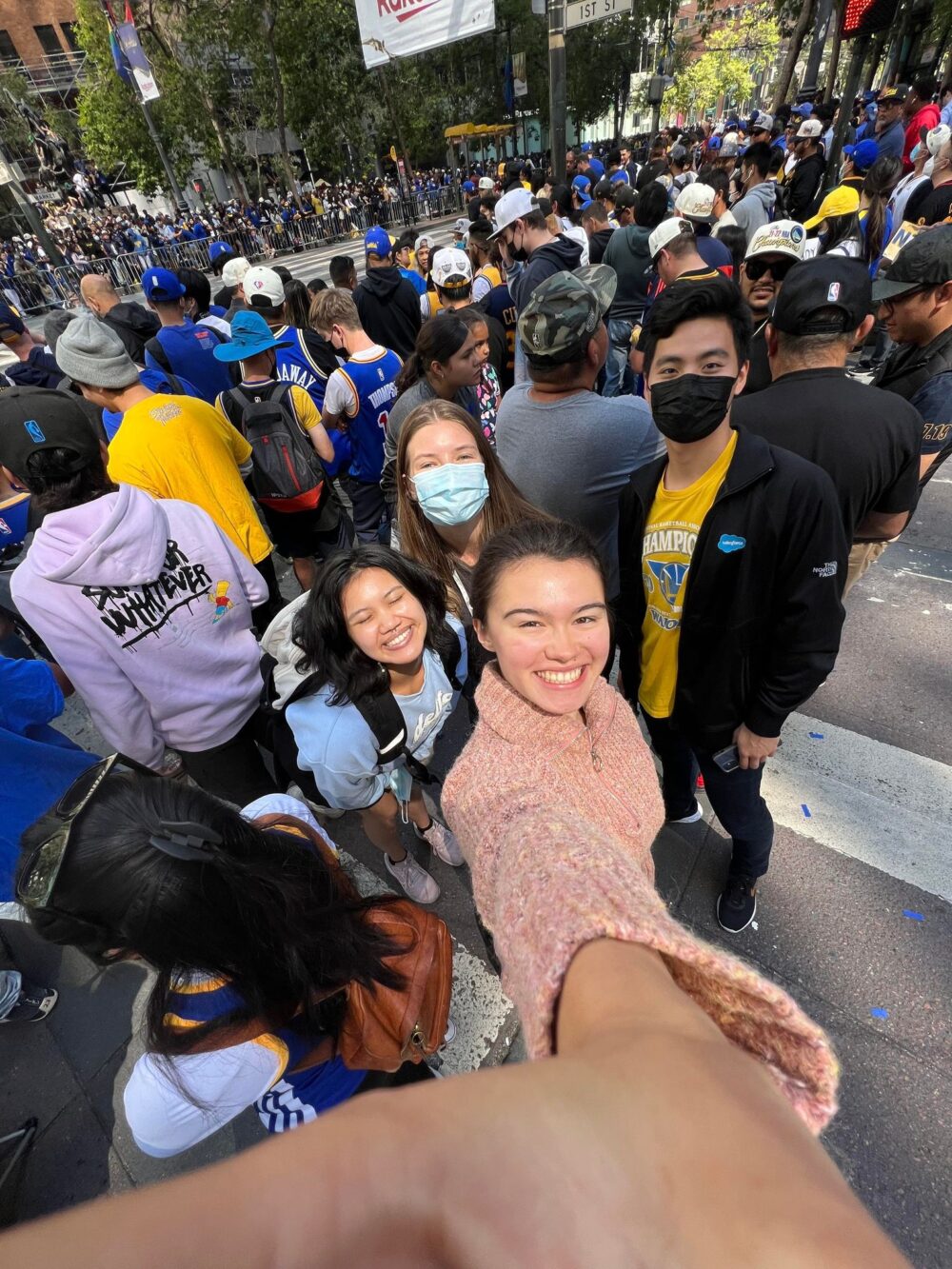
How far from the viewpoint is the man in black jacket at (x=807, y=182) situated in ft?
27.6

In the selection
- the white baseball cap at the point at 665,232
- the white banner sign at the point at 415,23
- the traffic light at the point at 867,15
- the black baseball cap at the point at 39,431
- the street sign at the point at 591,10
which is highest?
the white banner sign at the point at 415,23

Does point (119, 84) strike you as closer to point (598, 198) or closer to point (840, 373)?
point (598, 198)

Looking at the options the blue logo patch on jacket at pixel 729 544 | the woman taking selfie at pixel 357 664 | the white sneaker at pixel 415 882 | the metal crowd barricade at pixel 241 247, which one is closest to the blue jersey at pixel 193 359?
the woman taking selfie at pixel 357 664

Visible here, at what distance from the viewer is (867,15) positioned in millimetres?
7238

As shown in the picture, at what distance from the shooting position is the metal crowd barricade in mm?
18281

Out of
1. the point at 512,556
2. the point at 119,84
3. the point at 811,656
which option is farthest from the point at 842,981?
the point at 119,84

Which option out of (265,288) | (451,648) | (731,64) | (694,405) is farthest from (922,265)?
(731,64)

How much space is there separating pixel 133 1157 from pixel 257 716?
5.17 ft

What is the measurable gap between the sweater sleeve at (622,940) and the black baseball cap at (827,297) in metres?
1.86

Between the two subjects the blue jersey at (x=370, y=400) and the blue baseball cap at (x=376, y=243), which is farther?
the blue baseball cap at (x=376, y=243)

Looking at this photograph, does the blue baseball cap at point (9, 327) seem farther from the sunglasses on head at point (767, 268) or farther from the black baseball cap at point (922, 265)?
the black baseball cap at point (922, 265)

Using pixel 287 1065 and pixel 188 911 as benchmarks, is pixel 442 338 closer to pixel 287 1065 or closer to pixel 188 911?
pixel 188 911

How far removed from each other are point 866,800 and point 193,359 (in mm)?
5384

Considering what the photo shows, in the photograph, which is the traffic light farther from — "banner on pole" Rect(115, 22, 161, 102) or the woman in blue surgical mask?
"banner on pole" Rect(115, 22, 161, 102)
